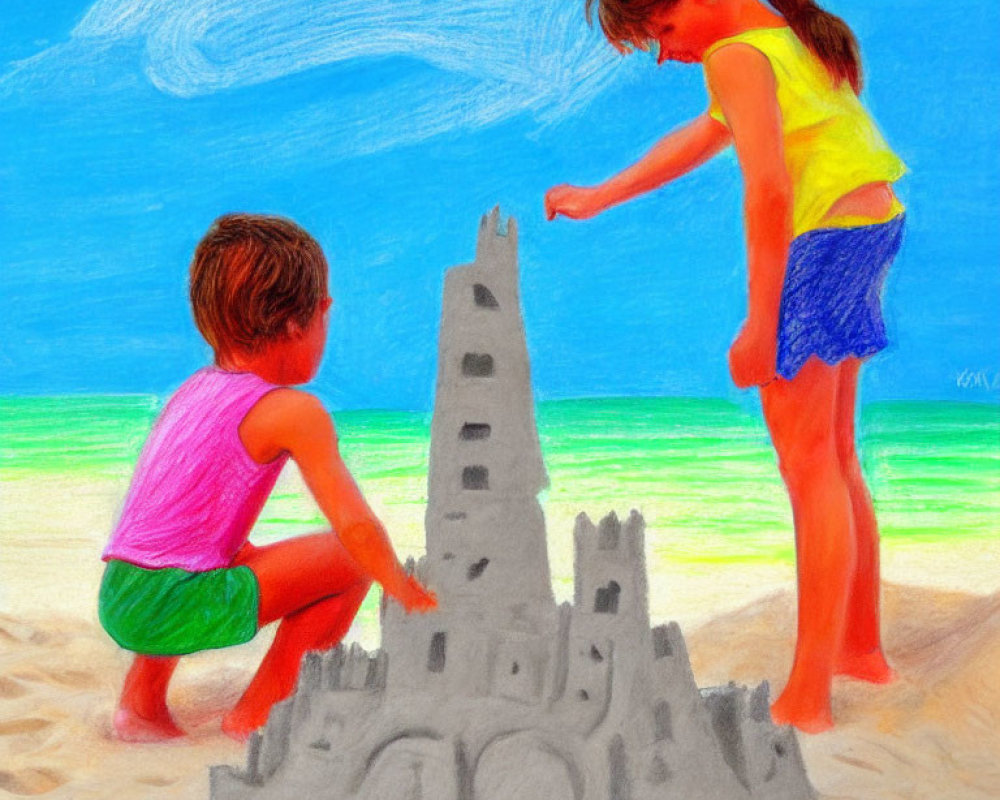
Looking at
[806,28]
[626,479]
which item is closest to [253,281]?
[806,28]

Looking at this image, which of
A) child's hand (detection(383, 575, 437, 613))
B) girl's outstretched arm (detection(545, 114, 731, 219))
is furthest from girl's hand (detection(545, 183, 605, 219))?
child's hand (detection(383, 575, 437, 613))

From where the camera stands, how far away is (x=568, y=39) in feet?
8.77

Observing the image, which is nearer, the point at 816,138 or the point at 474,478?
the point at 474,478

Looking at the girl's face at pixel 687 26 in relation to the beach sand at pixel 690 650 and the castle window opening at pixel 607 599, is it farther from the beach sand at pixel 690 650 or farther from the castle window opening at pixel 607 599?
the beach sand at pixel 690 650

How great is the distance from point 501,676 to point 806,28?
3.66ft

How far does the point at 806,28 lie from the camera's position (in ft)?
6.25

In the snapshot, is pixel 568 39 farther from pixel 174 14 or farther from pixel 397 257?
pixel 174 14

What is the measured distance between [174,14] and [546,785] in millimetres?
2018

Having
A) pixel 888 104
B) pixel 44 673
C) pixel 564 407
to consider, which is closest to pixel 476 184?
pixel 564 407

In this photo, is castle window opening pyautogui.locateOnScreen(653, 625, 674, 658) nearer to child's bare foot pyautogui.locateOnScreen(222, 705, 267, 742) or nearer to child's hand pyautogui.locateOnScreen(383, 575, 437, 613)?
child's hand pyautogui.locateOnScreen(383, 575, 437, 613)

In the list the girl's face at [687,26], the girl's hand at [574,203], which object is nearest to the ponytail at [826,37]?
the girl's face at [687,26]

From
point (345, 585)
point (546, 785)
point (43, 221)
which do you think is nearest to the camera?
point (546, 785)

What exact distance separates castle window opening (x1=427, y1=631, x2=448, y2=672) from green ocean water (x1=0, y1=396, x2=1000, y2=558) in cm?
84

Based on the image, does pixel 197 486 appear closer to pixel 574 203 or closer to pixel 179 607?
pixel 179 607
